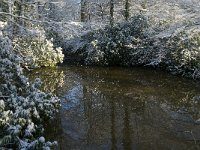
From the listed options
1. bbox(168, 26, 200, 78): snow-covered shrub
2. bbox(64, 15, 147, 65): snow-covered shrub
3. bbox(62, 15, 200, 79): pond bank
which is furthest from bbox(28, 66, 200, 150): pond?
bbox(64, 15, 147, 65): snow-covered shrub

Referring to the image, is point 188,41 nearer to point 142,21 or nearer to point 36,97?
point 142,21

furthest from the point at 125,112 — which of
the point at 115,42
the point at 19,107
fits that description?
the point at 115,42

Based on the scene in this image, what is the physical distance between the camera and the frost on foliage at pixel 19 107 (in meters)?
8.34

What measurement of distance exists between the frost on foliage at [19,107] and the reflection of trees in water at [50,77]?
441 centimetres

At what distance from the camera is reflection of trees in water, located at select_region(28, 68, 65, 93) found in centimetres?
1635

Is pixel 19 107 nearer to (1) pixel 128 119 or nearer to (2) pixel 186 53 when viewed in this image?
(1) pixel 128 119

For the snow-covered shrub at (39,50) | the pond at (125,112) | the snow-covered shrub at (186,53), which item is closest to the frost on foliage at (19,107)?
the pond at (125,112)

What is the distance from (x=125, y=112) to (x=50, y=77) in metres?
7.46

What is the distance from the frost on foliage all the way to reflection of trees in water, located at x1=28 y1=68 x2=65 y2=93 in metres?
4.41

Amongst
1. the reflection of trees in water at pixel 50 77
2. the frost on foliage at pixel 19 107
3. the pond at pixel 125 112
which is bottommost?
the reflection of trees in water at pixel 50 77

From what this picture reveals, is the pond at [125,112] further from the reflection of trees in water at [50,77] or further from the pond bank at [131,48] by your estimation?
the pond bank at [131,48]

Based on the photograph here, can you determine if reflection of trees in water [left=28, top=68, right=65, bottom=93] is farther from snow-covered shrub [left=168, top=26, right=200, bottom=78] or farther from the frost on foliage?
snow-covered shrub [left=168, top=26, right=200, bottom=78]

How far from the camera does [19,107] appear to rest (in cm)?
974

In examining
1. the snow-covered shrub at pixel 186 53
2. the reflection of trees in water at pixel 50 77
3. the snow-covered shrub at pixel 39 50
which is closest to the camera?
the reflection of trees in water at pixel 50 77
